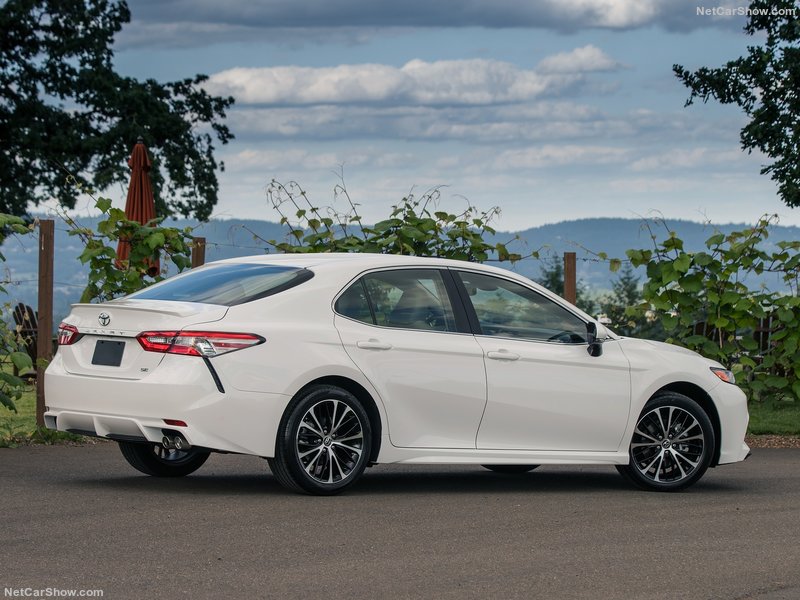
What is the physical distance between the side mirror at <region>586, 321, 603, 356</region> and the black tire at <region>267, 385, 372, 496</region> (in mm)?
1945

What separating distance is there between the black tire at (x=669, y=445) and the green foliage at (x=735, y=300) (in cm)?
511

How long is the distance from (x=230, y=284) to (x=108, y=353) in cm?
94

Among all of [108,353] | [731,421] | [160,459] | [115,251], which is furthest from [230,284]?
[115,251]

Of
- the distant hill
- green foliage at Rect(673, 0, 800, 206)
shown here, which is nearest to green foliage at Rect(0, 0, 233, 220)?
green foliage at Rect(673, 0, 800, 206)

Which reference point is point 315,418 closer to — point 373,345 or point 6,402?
point 373,345

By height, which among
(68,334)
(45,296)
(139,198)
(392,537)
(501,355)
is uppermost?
(139,198)

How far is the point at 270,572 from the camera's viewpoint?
678 cm

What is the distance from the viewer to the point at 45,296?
1362 cm

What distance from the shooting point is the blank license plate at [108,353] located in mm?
9125

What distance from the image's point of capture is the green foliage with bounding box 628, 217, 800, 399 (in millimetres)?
15711

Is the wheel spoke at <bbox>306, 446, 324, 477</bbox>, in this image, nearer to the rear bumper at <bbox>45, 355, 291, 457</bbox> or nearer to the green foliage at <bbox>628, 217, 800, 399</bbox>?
the rear bumper at <bbox>45, 355, 291, 457</bbox>

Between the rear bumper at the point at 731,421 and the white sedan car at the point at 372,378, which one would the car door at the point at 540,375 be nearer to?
the white sedan car at the point at 372,378

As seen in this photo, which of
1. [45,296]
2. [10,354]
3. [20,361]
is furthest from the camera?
[45,296]

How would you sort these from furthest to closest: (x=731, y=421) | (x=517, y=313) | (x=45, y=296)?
(x=45, y=296) → (x=731, y=421) → (x=517, y=313)
